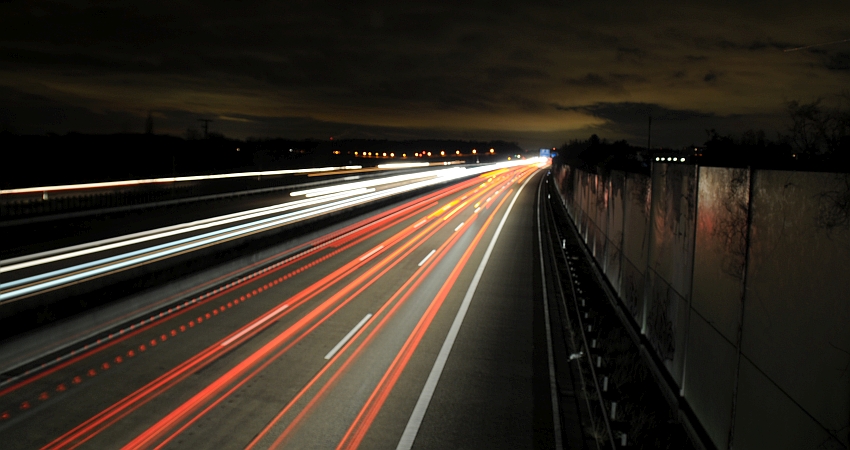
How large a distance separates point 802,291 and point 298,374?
818 centimetres

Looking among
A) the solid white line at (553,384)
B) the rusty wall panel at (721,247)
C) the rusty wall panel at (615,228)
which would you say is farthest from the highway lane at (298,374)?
the rusty wall panel at (721,247)

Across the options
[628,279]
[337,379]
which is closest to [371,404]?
[337,379]

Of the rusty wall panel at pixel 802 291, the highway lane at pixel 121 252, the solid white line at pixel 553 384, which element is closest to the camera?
the rusty wall panel at pixel 802 291

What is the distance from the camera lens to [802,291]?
516 centimetres

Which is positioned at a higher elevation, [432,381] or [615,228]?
[615,228]

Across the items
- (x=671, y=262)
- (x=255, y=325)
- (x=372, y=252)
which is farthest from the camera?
(x=372, y=252)

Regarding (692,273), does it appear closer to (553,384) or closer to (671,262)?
(671,262)

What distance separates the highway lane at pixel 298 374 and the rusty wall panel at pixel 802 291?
3.92 m

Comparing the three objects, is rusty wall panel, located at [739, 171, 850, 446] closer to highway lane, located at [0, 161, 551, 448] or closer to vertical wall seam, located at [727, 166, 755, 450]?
vertical wall seam, located at [727, 166, 755, 450]

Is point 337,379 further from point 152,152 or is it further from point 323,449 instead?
point 152,152

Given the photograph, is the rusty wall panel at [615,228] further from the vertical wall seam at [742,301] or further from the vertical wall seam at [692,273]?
the vertical wall seam at [742,301]

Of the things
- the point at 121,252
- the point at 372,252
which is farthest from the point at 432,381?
the point at 372,252

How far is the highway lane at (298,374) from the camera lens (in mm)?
8180

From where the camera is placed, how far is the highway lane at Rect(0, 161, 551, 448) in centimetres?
818
